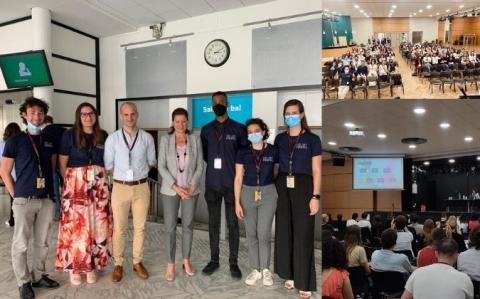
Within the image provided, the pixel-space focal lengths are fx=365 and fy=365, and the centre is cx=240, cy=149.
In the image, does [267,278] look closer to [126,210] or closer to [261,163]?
[261,163]

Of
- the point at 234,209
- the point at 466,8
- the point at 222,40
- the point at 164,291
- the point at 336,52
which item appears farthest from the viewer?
the point at 234,209

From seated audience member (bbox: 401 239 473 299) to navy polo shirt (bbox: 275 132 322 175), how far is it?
523mm

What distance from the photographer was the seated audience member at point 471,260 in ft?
2.51

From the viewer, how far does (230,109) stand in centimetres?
147

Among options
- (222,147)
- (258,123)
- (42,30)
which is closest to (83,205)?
(222,147)

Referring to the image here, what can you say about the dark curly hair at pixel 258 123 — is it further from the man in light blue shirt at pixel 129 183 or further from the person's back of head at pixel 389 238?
the person's back of head at pixel 389 238

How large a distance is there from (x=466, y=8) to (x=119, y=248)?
5.66 ft

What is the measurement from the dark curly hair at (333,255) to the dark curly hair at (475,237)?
9.9 inches

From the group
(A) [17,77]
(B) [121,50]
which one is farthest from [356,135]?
(A) [17,77]

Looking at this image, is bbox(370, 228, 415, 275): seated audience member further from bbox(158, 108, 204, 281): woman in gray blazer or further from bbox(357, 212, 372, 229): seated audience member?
bbox(158, 108, 204, 281): woman in gray blazer

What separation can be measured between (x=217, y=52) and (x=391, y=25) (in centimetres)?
81

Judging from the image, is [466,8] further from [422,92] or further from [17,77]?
[17,77]

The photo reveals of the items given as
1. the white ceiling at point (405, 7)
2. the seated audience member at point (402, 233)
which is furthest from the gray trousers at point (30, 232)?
the white ceiling at point (405, 7)

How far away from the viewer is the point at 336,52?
0.74m
